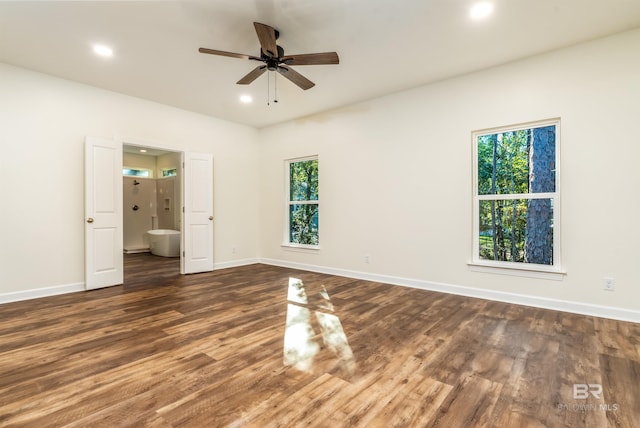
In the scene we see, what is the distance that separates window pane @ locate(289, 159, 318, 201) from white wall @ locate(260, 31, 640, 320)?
21 centimetres

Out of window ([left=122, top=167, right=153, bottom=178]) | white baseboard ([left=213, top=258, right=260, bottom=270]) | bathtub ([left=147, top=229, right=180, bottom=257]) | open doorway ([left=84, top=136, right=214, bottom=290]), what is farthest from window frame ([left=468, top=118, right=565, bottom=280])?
window ([left=122, top=167, right=153, bottom=178])

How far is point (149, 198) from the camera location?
8.71 metres

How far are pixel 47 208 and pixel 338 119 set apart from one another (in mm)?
4401

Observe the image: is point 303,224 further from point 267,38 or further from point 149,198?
point 149,198

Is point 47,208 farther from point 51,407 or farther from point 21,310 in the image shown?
point 51,407

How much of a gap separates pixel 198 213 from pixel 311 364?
13.3 feet

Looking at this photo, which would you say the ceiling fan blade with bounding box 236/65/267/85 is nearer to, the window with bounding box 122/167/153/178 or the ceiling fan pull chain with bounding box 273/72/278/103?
the ceiling fan pull chain with bounding box 273/72/278/103

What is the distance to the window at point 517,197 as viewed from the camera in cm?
347

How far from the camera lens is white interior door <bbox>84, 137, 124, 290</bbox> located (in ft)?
13.8

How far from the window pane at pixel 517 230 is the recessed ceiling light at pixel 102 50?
15.8ft

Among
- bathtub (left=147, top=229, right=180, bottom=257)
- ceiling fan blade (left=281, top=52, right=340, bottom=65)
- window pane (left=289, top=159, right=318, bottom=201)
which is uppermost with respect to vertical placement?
ceiling fan blade (left=281, top=52, right=340, bottom=65)

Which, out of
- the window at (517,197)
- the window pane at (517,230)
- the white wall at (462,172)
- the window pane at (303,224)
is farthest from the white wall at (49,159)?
the window pane at (517,230)

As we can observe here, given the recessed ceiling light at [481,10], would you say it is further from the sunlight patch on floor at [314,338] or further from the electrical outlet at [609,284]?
the sunlight patch on floor at [314,338]

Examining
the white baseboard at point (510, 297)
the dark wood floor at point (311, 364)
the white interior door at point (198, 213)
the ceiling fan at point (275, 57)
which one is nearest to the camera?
the dark wood floor at point (311, 364)
